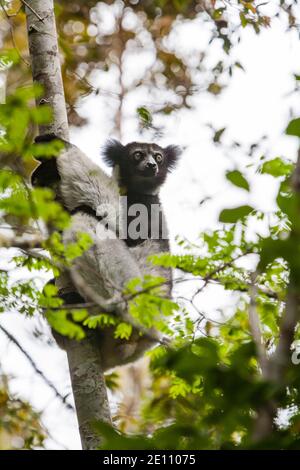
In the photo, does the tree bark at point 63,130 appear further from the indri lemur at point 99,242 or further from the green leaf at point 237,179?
the green leaf at point 237,179

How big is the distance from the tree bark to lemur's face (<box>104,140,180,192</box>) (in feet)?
6.70

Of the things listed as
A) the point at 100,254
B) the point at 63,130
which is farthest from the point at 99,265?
the point at 63,130

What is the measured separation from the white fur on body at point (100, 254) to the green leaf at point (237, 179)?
8.62 feet

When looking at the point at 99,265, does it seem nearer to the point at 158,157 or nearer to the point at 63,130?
the point at 63,130

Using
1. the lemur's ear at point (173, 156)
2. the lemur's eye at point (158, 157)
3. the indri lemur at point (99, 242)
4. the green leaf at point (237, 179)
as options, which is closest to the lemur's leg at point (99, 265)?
the indri lemur at point (99, 242)

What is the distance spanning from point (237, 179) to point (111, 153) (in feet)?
16.0

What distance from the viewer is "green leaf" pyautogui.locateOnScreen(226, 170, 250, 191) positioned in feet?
5.18

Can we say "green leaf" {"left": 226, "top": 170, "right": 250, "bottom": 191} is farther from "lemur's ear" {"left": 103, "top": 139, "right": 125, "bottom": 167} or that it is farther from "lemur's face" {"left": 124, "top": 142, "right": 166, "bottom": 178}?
"lemur's ear" {"left": 103, "top": 139, "right": 125, "bottom": 167}

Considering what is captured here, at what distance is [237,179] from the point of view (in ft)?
5.21

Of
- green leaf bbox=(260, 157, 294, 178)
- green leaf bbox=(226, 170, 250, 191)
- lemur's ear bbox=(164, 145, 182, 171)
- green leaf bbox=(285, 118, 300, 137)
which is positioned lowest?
green leaf bbox=(226, 170, 250, 191)

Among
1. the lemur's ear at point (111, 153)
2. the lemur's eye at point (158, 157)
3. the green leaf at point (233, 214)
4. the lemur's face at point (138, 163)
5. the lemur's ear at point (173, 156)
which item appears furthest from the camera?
the lemur's ear at point (173, 156)

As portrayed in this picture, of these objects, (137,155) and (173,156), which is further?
(173,156)

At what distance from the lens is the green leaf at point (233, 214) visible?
155 centimetres

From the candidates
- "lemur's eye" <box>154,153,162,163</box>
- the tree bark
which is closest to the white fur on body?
the tree bark
